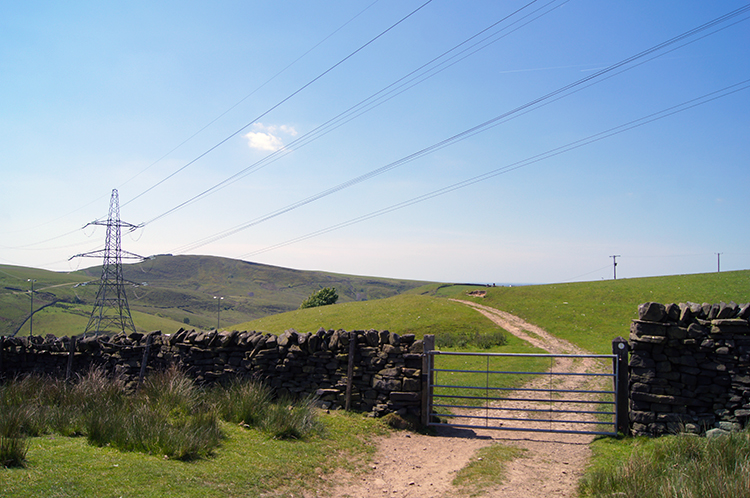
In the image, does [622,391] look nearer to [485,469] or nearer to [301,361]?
[485,469]

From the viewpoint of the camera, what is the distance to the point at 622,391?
9000 millimetres

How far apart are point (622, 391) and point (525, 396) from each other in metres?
4.86

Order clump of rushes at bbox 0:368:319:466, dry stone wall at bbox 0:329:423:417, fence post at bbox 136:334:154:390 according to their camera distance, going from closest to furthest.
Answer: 1. clump of rushes at bbox 0:368:319:466
2. dry stone wall at bbox 0:329:423:417
3. fence post at bbox 136:334:154:390

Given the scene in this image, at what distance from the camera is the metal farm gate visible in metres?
9.05

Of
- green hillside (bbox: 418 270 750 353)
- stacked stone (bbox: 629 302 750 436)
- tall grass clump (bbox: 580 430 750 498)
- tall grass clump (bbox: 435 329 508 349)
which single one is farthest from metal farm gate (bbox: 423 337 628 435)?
green hillside (bbox: 418 270 750 353)

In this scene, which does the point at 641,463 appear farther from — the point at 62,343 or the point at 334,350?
the point at 62,343

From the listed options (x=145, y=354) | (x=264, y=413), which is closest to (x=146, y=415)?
(x=264, y=413)

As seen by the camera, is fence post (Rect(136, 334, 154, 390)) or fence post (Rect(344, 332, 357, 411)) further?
fence post (Rect(136, 334, 154, 390))

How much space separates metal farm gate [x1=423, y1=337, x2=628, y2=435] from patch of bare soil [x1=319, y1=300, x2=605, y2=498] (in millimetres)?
260

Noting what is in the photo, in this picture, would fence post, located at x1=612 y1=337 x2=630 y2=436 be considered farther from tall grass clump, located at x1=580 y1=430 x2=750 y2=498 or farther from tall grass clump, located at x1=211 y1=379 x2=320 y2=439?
tall grass clump, located at x1=211 y1=379 x2=320 y2=439

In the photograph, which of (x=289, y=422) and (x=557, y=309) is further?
(x=557, y=309)

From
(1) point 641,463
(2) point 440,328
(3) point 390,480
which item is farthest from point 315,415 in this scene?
(2) point 440,328

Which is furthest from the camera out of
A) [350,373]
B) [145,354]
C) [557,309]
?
[557,309]

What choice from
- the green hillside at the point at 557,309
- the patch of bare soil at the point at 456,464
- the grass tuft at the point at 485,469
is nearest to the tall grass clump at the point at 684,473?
the patch of bare soil at the point at 456,464
